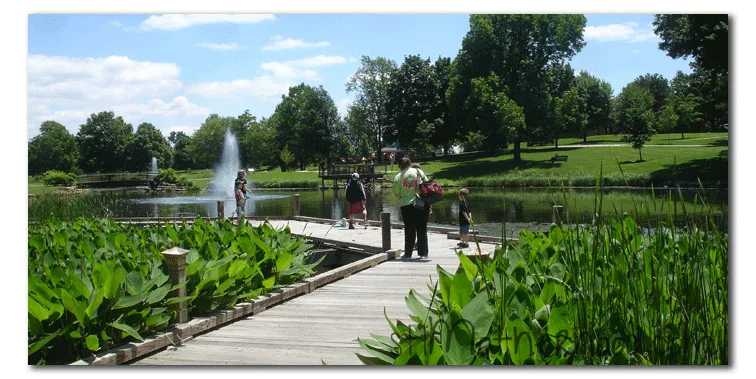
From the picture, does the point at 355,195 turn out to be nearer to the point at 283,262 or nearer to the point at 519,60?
the point at 283,262

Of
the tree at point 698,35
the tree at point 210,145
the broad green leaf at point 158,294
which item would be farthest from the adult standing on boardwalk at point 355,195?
the tree at point 210,145

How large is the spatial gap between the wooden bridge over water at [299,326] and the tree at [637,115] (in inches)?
119

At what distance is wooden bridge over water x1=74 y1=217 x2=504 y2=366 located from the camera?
13.3 ft

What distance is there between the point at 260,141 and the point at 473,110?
61.4 feet

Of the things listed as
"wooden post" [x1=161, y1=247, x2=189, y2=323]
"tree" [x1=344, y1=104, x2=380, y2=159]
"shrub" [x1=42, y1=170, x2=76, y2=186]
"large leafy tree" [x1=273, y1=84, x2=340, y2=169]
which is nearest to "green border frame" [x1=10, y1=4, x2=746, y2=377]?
"wooden post" [x1=161, y1=247, x2=189, y2=323]

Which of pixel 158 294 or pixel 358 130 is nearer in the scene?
pixel 158 294

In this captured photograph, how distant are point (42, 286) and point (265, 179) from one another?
39411 mm

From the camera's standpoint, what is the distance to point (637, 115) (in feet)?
28.3

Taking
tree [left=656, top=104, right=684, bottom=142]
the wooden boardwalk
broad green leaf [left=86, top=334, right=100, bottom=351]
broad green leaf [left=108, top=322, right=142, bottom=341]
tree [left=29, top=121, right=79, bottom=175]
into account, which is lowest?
the wooden boardwalk

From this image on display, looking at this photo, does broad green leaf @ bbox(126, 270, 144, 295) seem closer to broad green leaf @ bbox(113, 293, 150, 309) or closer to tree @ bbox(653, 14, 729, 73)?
broad green leaf @ bbox(113, 293, 150, 309)

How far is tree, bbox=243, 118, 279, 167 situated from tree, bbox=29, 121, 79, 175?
129 feet

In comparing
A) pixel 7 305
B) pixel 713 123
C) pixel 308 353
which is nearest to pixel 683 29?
pixel 713 123

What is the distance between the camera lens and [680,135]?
25.3 ft

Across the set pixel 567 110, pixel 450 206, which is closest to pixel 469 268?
pixel 450 206
